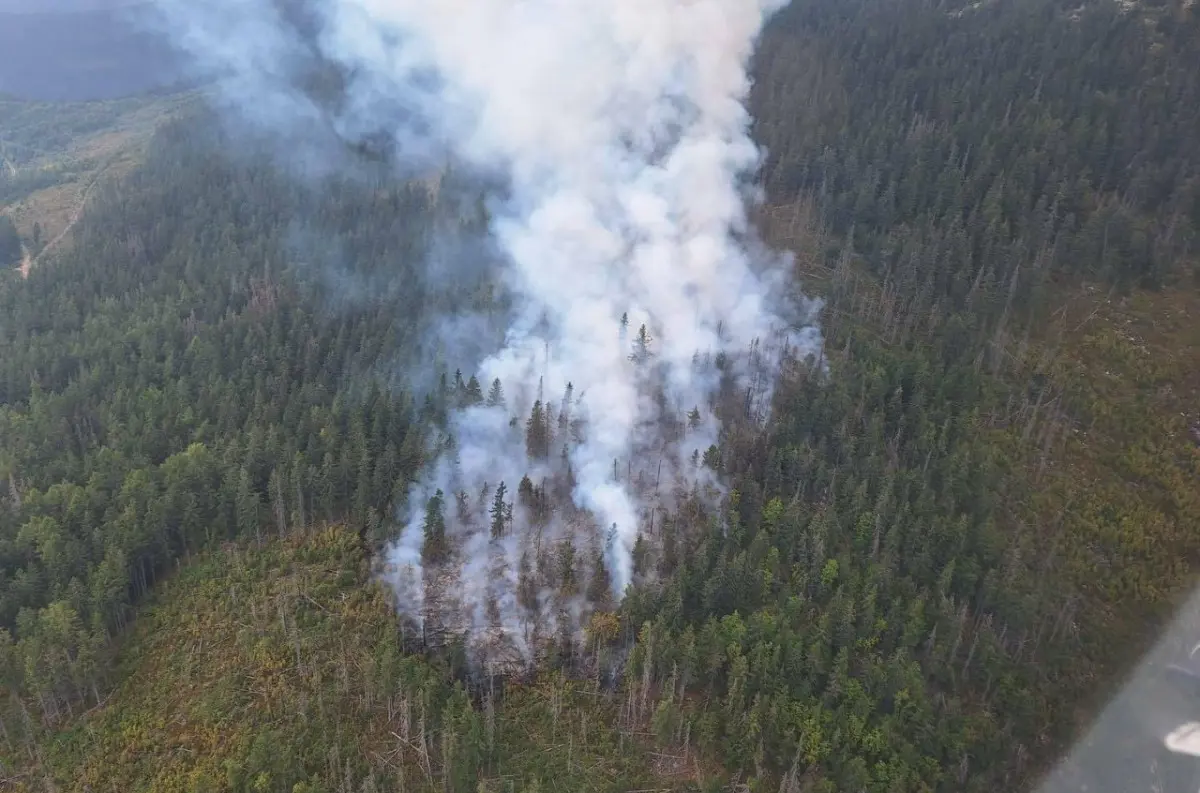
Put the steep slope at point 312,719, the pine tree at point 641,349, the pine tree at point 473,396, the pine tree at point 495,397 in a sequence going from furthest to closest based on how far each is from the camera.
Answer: the pine tree at point 641,349 < the pine tree at point 473,396 < the pine tree at point 495,397 < the steep slope at point 312,719

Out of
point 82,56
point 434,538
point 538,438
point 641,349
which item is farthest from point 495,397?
point 82,56

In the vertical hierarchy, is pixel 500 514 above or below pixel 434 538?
above

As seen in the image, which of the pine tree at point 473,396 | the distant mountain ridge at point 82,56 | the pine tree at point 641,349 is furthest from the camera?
the distant mountain ridge at point 82,56

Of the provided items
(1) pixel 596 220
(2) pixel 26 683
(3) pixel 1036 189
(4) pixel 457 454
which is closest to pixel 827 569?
(4) pixel 457 454

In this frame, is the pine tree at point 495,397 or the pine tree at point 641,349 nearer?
the pine tree at point 495,397

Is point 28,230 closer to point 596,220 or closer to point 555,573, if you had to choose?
point 596,220

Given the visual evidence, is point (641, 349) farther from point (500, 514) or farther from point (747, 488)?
point (500, 514)

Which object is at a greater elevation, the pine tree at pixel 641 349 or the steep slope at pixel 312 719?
the pine tree at pixel 641 349

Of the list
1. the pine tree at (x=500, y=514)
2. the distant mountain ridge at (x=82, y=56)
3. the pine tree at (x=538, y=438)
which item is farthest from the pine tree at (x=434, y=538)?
the distant mountain ridge at (x=82, y=56)

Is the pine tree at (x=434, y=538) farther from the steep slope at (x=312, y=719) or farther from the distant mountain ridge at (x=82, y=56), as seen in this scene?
the distant mountain ridge at (x=82, y=56)

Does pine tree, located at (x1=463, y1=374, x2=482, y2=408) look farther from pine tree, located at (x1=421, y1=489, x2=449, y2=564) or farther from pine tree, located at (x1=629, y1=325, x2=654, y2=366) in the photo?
pine tree, located at (x1=629, y1=325, x2=654, y2=366)
